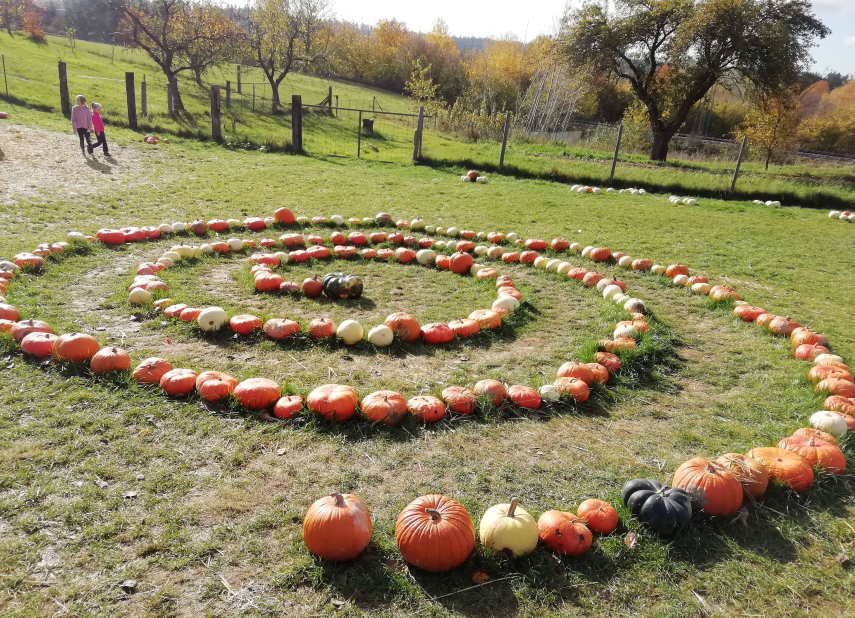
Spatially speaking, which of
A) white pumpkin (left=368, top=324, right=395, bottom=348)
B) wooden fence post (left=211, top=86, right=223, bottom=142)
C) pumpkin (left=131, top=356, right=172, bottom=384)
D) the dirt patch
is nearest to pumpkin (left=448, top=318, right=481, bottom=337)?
white pumpkin (left=368, top=324, right=395, bottom=348)

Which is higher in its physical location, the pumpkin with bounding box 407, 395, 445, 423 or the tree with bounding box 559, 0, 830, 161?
the tree with bounding box 559, 0, 830, 161

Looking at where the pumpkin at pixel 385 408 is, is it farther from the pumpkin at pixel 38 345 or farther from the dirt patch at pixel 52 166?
the dirt patch at pixel 52 166

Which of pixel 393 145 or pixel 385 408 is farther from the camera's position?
pixel 393 145

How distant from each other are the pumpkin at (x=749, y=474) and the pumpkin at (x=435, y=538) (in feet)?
6.79

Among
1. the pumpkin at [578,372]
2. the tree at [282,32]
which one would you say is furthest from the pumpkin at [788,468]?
the tree at [282,32]

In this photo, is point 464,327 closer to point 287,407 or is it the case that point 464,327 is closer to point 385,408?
point 385,408

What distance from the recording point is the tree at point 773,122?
27.1m

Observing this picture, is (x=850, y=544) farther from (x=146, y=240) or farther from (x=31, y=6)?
(x=31, y=6)

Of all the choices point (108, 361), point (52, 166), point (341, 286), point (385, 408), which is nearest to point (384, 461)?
point (385, 408)

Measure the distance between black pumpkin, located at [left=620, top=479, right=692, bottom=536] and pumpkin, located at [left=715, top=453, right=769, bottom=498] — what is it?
49cm

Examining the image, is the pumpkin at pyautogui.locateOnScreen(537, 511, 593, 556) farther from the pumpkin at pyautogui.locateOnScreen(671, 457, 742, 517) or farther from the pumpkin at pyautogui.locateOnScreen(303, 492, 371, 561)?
the pumpkin at pyautogui.locateOnScreen(303, 492, 371, 561)

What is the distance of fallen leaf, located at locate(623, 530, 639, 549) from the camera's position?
11.9 ft

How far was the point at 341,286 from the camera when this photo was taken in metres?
7.83

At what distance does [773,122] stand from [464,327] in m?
29.7
